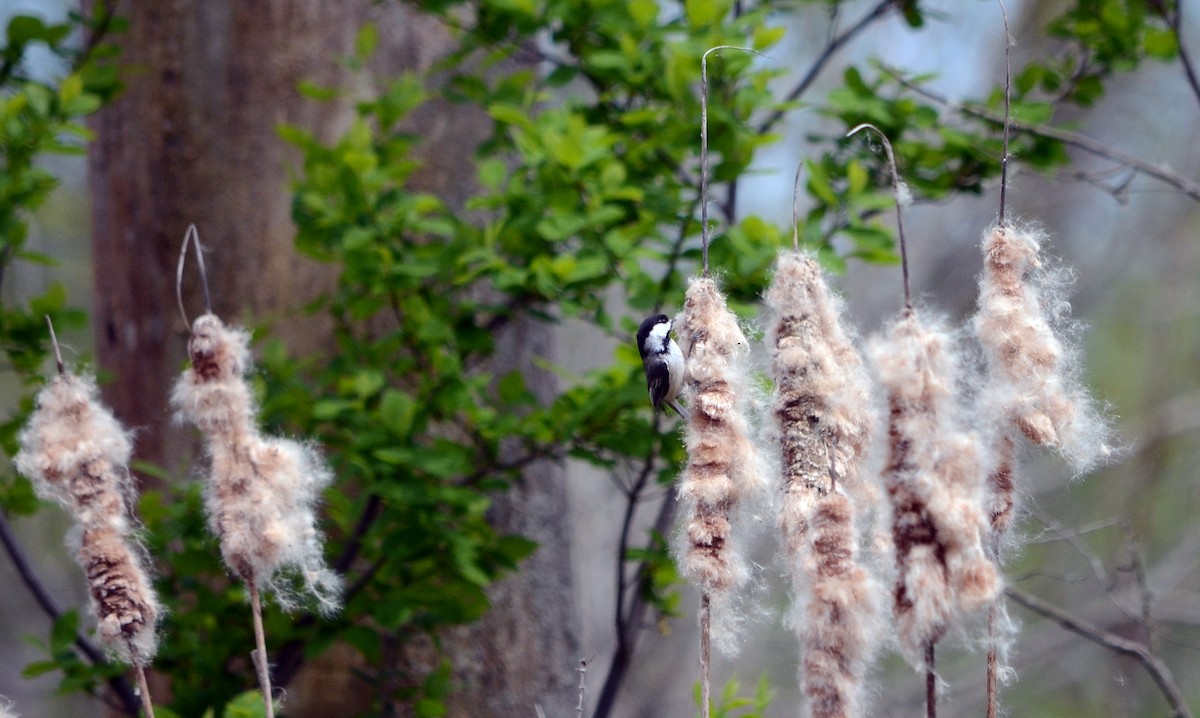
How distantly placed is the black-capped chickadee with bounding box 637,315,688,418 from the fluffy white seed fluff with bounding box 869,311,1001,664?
828mm

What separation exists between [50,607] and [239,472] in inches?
65.6

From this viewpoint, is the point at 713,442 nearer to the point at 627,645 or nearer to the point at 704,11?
the point at 704,11

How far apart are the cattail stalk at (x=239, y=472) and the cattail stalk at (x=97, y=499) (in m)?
0.09

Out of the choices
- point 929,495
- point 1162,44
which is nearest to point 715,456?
point 929,495

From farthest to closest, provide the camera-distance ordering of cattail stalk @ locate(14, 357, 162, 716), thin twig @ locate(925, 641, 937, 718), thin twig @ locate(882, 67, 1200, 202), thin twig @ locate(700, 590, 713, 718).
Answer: thin twig @ locate(882, 67, 1200, 202)
cattail stalk @ locate(14, 357, 162, 716)
thin twig @ locate(700, 590, 713, 718)
thin twig @ locate(925, 641, 937, 718)

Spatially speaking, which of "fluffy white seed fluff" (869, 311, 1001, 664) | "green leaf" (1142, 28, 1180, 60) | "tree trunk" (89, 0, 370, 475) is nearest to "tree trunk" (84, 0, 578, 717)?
"tree trunk" (89, 0, 370, 475)

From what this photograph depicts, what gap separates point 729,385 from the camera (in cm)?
110

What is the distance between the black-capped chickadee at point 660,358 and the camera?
1761 millimetres

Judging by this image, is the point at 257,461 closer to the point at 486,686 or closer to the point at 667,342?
the point at 667,342

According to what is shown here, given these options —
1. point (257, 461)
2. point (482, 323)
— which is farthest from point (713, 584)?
point (482, 323)

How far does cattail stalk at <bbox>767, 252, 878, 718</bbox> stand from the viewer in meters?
0.93

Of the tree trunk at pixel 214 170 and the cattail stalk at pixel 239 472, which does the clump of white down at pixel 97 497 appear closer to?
the cattail stalk at pixel 239 472

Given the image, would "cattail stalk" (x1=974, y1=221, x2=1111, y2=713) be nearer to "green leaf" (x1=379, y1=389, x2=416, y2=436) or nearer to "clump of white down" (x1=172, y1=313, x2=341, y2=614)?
"clump of white down" (x1=172, y1=313, x2=341, y2=614)

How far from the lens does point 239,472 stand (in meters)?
1.15
